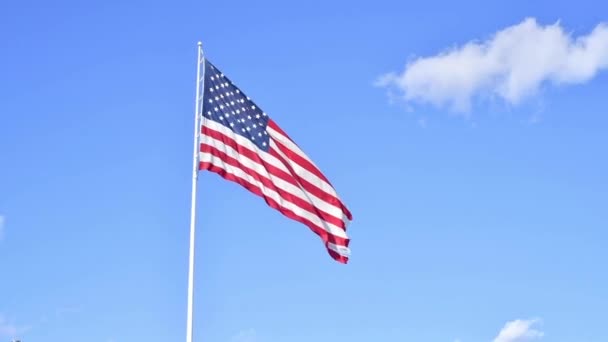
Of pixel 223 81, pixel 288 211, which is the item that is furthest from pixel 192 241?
pixel 223 81

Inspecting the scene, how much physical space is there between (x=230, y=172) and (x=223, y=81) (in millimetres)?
3307

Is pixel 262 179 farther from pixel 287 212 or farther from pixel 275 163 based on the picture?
pixel 287 212

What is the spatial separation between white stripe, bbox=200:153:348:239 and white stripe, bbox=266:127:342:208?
3.45 feet

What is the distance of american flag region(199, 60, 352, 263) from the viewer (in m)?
36.0

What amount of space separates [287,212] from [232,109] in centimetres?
378

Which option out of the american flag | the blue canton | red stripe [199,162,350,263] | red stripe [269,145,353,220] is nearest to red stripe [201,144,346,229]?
the american flag

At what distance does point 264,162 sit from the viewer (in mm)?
36500

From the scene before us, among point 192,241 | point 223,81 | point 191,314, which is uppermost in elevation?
point 223,81

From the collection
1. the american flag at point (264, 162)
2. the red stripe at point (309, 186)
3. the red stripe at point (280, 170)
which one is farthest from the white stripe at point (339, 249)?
the red stripe at point (309, 186)

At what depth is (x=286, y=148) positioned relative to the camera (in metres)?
37.3

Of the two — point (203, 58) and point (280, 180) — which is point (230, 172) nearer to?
point (280, 180)

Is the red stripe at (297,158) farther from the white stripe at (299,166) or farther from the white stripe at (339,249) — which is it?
the white stripe at (339,249)

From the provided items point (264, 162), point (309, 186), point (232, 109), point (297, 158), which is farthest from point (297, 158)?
point (232, 109)

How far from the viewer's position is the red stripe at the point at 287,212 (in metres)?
35.7
